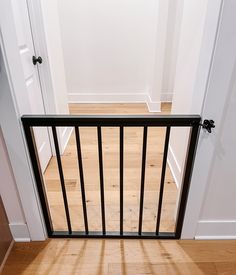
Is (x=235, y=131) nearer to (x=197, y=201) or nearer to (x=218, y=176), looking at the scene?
(x=218, y=176)

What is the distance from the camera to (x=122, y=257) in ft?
4.53

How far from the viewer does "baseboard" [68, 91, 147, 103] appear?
3.76 metres

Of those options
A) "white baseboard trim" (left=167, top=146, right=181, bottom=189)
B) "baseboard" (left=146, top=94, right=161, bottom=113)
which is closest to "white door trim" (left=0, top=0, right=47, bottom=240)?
"white baseboard trim" (left=167, top=146, right=181, bottom=189)

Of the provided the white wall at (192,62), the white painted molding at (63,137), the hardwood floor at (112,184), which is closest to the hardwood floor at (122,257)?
the hardwood floor at (112,184)

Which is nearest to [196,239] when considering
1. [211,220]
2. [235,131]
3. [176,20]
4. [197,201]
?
[211,220]

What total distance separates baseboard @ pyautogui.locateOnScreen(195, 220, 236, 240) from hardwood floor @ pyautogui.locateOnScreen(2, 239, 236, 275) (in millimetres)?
33

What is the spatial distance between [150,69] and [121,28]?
0.74 m

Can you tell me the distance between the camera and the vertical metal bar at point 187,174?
44.3 inches

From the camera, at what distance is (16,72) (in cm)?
101

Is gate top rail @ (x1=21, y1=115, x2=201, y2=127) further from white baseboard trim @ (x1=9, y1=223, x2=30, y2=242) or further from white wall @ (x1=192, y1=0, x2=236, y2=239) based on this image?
white baseboard trim @ (x1=9, y1=223, x2=30, y2=242)

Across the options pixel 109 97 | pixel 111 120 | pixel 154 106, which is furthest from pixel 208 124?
pixel 109 97

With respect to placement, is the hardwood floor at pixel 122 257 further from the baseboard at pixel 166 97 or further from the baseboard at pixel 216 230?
the baseboard at pixel 166 97

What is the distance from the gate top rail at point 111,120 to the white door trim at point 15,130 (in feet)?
0.25

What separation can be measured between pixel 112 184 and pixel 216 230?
888 millimetres
